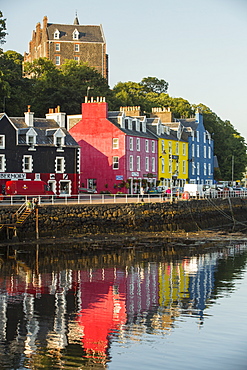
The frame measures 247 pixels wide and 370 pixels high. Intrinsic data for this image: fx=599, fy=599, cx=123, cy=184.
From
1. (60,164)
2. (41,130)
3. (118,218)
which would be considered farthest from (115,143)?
(118,218)

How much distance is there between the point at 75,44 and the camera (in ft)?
380

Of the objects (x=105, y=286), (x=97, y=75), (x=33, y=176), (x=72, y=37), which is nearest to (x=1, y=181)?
(x=33, y=176)

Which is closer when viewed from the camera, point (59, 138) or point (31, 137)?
point (31, 137)

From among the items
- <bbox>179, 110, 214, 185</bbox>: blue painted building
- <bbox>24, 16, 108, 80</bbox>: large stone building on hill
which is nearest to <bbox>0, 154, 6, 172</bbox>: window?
<bbox>179, 110, 214, 185</bbox>: blue painted building

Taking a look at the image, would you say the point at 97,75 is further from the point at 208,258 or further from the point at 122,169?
the point at 208,258

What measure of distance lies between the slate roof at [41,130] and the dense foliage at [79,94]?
5.92 m

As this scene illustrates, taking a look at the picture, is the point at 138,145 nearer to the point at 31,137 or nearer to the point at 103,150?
the point at 103,150

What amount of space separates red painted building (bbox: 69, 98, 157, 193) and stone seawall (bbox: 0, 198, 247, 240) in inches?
462

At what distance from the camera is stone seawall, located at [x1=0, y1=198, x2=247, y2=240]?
3912cm

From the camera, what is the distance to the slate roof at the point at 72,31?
115812mm

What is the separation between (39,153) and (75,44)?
6776 cm

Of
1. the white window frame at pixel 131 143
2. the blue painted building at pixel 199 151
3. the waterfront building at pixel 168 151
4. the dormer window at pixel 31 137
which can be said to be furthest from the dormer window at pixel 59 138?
the blue painted building at pixel 199 151

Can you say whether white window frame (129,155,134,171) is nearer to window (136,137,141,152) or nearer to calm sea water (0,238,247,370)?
window (136,137,141,152)

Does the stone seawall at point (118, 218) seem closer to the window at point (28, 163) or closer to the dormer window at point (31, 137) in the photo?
the window at point (28, 163)
